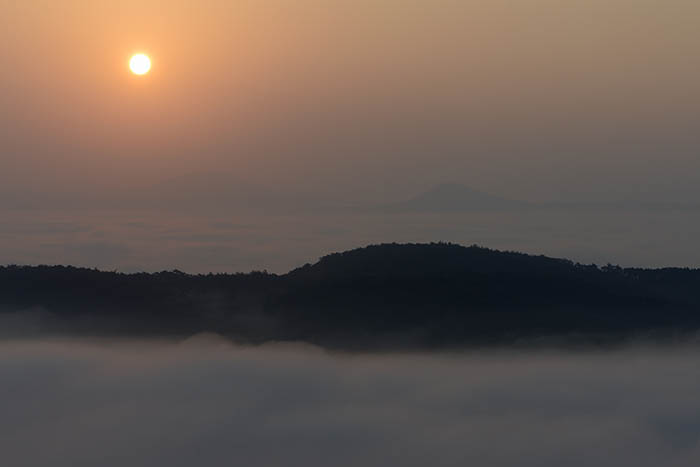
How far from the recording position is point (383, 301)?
4921 inches

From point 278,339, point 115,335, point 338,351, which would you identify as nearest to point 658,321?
point 338,351

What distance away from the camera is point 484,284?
420ft

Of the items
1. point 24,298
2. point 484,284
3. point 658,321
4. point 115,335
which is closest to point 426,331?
point 484,284

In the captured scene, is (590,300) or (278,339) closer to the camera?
(278,339)

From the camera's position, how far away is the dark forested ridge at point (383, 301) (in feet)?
388

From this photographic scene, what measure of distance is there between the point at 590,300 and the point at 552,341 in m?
14.5

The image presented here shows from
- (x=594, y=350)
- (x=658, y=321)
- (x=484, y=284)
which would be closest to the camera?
(x=594, y=350)

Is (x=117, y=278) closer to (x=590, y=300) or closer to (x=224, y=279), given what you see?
(x=224, y=279)

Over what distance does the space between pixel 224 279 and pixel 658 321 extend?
59090mm

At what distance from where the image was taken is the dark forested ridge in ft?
388

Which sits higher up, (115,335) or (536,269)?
(536,269)

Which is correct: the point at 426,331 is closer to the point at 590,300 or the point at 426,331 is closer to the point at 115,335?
the point at 590,300

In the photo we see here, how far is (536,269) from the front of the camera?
436ft

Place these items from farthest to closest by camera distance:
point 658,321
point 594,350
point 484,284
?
point 484,284
point 658,321
point 594,350
